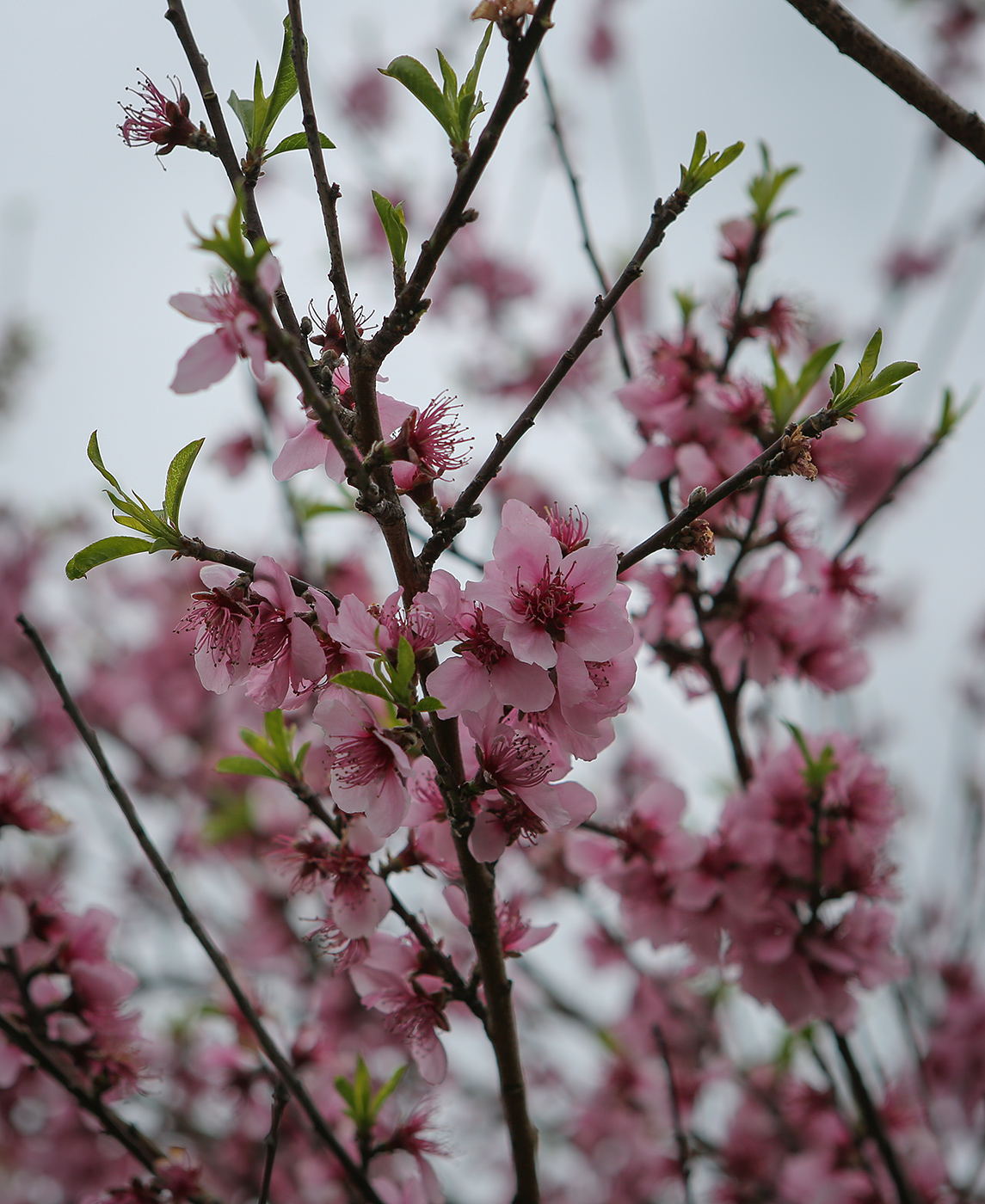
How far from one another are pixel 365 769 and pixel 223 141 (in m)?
1.00

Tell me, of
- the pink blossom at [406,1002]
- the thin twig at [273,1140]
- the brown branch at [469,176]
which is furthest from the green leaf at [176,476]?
the thin twig at [273,1140]

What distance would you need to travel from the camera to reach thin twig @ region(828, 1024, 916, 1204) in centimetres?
212

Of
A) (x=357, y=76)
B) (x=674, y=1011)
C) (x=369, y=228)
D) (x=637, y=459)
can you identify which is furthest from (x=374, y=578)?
(x=357, y=76)

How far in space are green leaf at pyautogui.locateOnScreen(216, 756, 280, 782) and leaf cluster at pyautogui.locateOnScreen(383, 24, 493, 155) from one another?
114 cm

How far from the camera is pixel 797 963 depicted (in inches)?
83.9

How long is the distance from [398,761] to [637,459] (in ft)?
4.05

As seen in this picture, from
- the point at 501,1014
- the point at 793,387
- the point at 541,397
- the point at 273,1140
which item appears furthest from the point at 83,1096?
the point at 793,387

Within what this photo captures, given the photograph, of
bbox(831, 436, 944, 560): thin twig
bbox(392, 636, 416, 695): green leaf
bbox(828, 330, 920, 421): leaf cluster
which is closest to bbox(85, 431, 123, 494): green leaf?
bbox(392, 636, 416, 695): green leaf

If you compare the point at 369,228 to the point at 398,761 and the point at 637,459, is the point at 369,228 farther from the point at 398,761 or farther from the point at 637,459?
the point at 398,761

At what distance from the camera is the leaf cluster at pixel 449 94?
4.17 ft

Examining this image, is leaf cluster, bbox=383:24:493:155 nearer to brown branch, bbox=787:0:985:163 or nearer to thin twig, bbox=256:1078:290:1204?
brown branch, bbox=787:0:985:163

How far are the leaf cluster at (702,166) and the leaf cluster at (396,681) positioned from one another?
0.90 meters

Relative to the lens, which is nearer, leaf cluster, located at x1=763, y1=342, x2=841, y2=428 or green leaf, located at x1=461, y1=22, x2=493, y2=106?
green leaf, located at x1=461, y1=22, x2=493, y2=106

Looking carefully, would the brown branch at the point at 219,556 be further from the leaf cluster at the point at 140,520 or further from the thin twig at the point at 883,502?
the thin twig at the point at 883,502
